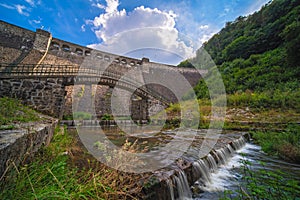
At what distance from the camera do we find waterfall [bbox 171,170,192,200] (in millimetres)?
2326

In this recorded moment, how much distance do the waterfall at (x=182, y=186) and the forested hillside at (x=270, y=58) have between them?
9.39m

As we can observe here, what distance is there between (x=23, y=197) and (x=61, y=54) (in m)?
19.0

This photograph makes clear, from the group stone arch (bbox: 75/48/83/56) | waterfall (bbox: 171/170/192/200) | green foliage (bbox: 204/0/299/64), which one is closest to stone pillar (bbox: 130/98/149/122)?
waterfall (bbox: 171/170/192/200)

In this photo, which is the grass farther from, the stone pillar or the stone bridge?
the stone pillar

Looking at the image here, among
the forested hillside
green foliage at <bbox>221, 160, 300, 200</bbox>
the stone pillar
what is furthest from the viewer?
the stone pillar

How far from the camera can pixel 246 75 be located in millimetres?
17594

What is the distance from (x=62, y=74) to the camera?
359 inches

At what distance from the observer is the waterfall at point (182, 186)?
233 centimetres

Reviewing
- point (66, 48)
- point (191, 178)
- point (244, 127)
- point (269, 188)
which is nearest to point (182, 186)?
point (191, 178)

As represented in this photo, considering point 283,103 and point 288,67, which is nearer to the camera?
point 283,103

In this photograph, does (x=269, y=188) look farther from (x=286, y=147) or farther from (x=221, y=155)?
(x=286, y=147)

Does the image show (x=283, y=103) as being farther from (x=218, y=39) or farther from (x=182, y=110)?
(x=218, y=39)

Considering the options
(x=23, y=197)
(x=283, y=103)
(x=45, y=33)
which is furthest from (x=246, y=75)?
(x=45, y=33)

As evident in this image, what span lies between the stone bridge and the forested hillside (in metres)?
9.58
